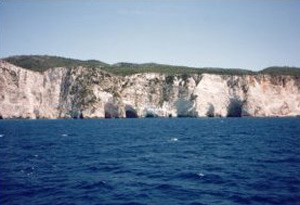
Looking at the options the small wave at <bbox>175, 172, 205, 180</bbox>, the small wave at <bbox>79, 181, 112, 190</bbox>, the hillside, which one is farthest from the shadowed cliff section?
the small wave at <bbox>79, 181, 112, 190</bbox>

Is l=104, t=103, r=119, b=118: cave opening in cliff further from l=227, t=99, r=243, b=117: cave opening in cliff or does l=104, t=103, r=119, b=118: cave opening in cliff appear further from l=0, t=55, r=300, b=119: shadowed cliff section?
l=227, t=99, r=243, b=117: cave opening in cliff

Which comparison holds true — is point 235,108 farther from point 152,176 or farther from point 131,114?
point 152,176

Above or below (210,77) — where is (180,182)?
below

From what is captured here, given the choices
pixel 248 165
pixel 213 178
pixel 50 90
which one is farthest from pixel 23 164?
pixel 50 90

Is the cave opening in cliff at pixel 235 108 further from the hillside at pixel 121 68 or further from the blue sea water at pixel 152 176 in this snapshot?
the blue sea water at pixel 152 176

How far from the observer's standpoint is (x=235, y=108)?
14100cm

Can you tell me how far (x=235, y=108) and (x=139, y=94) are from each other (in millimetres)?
37735

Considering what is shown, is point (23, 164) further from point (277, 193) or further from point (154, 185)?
point (277, 193)

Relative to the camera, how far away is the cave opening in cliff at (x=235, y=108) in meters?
136

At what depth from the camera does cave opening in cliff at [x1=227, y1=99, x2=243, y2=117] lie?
136000mm

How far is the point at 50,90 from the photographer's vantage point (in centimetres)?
13588

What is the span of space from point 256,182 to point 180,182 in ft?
17.7

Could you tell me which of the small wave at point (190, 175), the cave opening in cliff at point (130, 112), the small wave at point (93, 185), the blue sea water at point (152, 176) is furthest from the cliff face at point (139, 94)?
the small wave at point (93, 185)

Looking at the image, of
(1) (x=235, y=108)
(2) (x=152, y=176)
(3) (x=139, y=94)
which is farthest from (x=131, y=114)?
(2) (x=152, y=176)
